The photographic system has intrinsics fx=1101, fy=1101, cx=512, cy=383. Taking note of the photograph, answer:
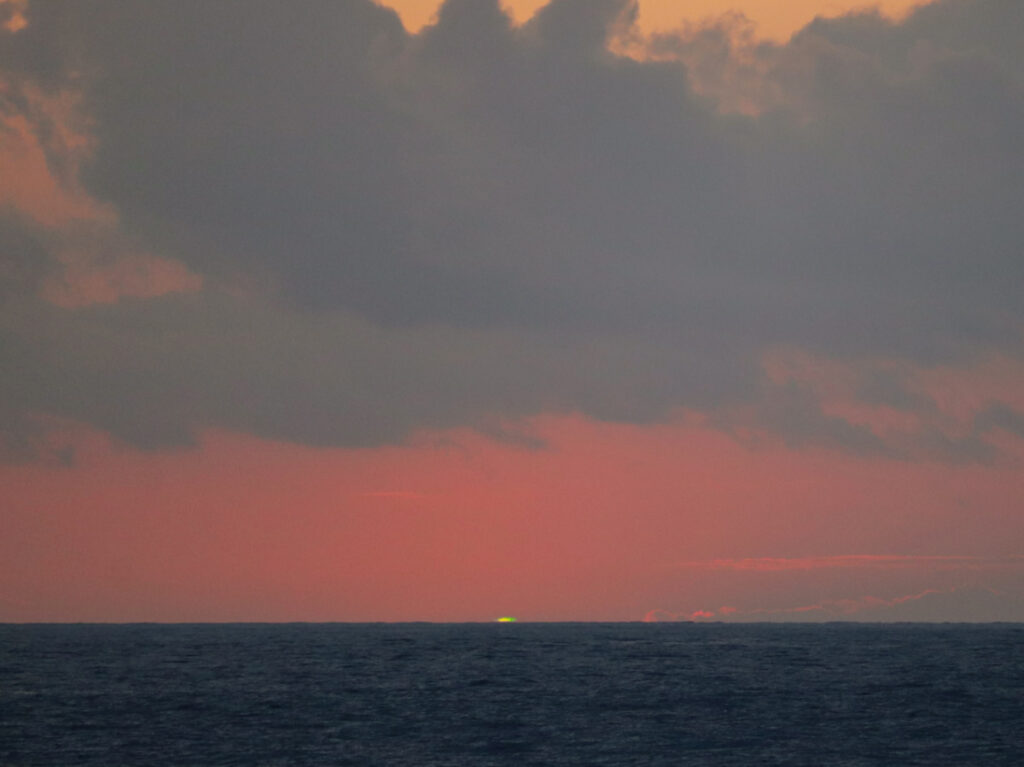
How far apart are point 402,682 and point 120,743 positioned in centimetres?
4332

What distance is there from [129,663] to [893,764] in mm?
101800

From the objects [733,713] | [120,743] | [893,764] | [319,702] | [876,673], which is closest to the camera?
[893,764]

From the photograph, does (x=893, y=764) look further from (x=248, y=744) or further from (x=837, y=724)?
(x=248, y=744)

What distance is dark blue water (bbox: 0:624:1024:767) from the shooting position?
59.5m

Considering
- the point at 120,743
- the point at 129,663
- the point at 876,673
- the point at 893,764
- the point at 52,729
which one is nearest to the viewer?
the point at 893,764

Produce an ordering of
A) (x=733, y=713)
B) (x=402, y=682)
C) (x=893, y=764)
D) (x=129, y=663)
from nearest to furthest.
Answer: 1. (x=893, y=764)
2. (x=733, y=713)
3. (x=402, y=682)
4. (x=129, y=663)

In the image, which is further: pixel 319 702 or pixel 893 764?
pixel 319 702

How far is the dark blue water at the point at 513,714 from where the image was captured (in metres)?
59.5

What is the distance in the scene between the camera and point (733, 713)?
7644 centimetres

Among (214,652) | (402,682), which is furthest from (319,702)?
(214,652)

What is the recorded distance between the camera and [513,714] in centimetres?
7694

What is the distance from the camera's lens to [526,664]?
134250 mm

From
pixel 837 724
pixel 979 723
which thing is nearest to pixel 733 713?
pixel 837 724

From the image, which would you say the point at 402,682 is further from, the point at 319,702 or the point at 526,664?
the point at 526,664
